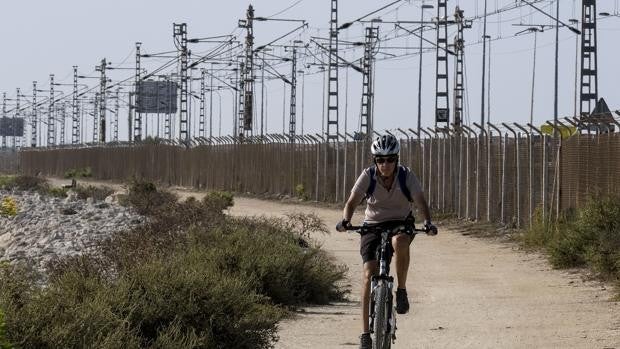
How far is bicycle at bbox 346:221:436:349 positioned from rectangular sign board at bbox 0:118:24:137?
169 meters

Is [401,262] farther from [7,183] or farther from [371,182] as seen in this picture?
[7,183]

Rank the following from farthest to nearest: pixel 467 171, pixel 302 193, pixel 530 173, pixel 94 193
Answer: pixel 94 193 → pixel 302 193 → pixel 467 171 → pixel 530 173

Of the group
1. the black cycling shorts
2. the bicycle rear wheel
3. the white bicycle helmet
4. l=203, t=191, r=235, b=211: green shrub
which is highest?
the white bicycle helmet

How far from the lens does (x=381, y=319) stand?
35.8 feet

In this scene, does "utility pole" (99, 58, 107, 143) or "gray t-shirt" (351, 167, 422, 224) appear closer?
"gray t-shirt" (351, 167, 422, 224)

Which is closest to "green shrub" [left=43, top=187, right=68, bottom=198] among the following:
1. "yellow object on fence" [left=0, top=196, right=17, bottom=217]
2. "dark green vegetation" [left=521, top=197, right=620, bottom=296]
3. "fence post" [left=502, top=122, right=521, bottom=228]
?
"fence post" [left=502, top=122, right=521, bottom=228]

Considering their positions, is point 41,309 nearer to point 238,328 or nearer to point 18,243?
point 238,328

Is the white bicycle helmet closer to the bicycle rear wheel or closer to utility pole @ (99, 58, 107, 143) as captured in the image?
the bicycle rear wheel

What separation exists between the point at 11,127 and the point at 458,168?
15606 centimetres

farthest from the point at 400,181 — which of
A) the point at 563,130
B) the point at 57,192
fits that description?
the point at 57,192

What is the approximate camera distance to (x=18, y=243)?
3853 centimetres

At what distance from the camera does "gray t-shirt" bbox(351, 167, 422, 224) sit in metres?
11.3

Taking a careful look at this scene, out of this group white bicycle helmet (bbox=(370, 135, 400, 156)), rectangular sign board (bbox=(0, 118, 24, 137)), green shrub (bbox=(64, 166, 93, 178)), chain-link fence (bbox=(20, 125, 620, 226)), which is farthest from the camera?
rectangular sign board (bbox=(0, 118, 24, 137))

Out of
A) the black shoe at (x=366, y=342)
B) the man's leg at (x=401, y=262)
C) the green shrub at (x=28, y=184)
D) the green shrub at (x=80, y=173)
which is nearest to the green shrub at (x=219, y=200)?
the man's leg at (x=401, y=262)
